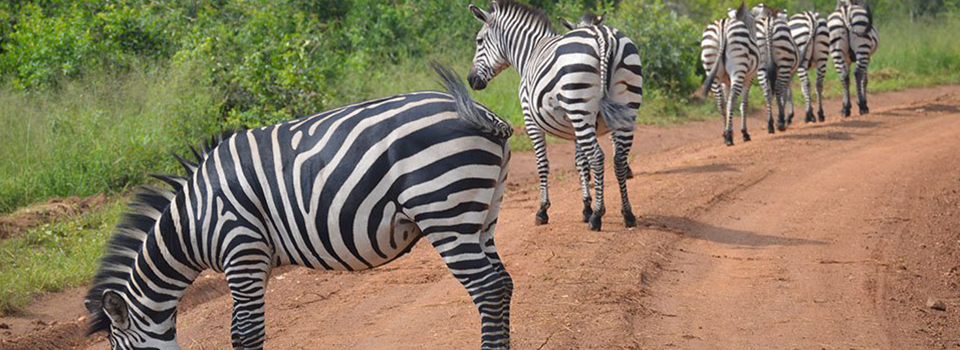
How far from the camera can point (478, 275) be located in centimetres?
485

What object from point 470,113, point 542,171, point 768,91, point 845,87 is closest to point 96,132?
point 542,171

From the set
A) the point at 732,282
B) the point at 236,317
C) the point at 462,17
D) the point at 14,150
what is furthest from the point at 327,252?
the point at 462,17

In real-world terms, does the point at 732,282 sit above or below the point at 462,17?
below

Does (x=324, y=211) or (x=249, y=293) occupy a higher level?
(x=324, y=211)

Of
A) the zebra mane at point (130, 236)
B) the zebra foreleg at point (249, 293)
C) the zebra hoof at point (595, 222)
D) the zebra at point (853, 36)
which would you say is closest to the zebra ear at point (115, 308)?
the zebra mane at point (130, 236)

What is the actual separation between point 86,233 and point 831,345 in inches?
264

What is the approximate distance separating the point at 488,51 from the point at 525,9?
2.08ft

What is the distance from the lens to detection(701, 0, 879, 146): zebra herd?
46.6 ft

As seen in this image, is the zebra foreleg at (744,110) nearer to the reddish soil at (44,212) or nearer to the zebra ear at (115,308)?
the reddish soil at (44,212)

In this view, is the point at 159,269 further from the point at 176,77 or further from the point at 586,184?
the point at 176,77

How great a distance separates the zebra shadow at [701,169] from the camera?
11.6 meters

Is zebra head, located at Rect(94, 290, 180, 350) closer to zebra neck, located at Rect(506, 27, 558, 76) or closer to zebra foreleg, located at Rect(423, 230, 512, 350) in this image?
zebra foreleg, located at Rect(423, 230, 512, 350)

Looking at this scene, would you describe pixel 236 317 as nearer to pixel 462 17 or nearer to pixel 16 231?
pixel 16 231

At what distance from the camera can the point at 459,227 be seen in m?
4.78
